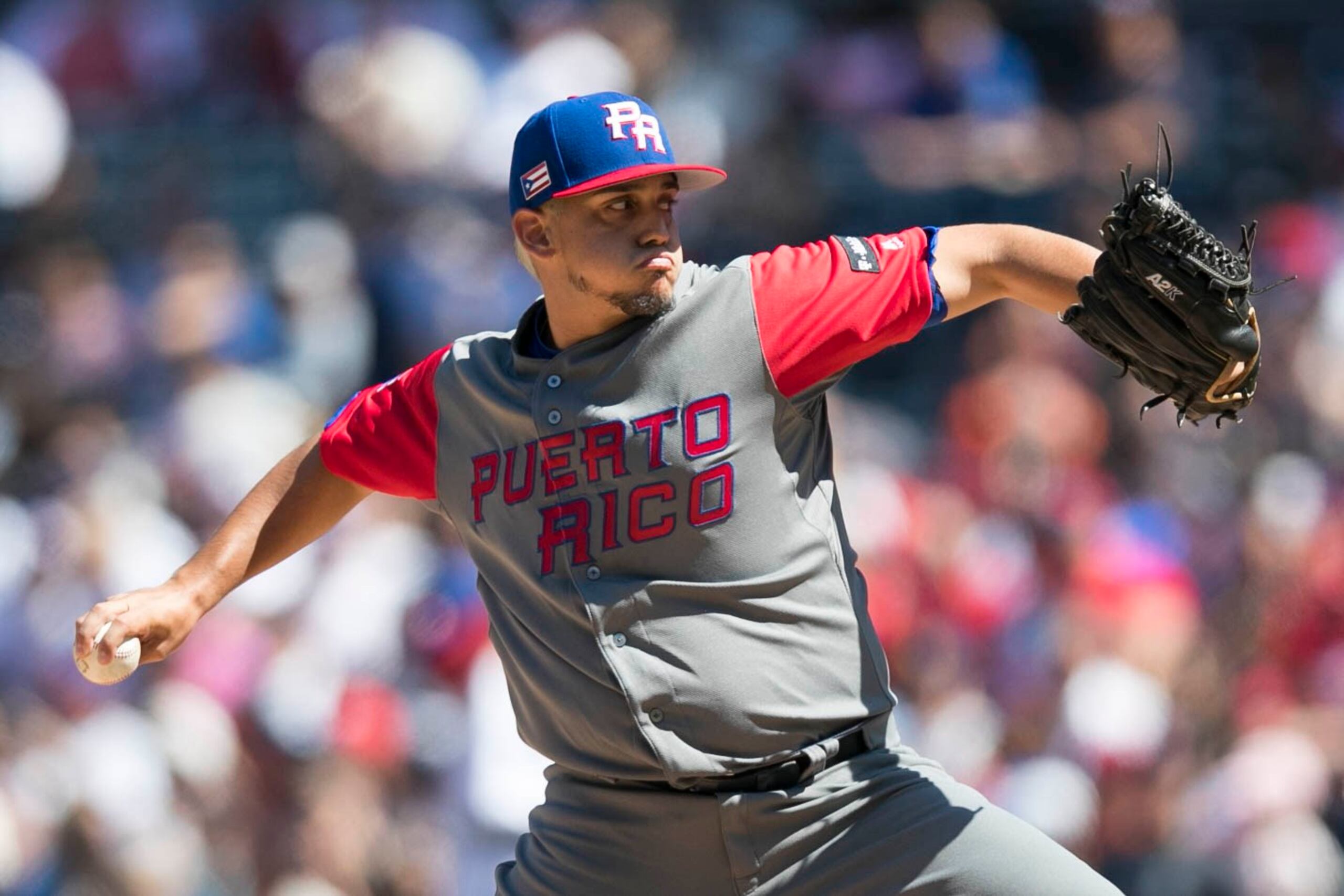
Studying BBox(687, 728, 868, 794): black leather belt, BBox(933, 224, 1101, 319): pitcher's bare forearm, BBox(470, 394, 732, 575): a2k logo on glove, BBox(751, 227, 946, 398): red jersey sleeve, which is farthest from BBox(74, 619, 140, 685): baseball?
BBox(933, 224, 1101, 319): pitcher's bare forearm

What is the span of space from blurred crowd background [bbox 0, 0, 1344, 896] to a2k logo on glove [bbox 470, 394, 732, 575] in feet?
9.41

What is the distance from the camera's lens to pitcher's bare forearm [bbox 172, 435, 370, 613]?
3.32 metres

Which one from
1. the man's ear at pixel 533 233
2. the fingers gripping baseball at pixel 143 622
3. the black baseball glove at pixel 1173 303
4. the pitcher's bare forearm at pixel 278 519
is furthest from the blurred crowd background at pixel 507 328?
the black baseball glove at pixel 1173 303

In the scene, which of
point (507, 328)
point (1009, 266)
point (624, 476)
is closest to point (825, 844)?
point (624, 476)

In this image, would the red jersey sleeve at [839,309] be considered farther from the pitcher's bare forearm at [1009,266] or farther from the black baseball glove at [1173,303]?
the black baseball glove at [1173,303]

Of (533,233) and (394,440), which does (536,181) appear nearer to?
(533,233)

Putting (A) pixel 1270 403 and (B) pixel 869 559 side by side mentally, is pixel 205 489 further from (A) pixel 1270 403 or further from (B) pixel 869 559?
(A) pixel 1270 403

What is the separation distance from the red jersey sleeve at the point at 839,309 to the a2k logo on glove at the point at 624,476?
138 mm

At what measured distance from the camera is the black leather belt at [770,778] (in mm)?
3004

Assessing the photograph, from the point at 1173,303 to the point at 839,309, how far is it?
547mm

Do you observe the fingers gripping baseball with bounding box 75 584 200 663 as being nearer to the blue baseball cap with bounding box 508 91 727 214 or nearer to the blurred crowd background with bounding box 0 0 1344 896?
the blue baseball cap with bounding box 508 91 727 214

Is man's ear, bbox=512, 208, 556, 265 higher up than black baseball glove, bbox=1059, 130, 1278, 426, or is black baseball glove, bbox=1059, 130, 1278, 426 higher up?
man's ear, bbox=512, 208, 556, 265

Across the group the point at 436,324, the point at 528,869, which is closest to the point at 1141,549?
the point at 436,324

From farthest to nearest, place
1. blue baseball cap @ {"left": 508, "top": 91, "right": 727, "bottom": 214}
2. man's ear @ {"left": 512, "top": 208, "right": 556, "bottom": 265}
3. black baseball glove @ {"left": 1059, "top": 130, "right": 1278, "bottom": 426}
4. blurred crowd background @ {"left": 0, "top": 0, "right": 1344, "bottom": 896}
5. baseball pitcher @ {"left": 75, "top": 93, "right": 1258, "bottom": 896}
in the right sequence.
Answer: blurred crowd background @ {"left": 0, "top": 0, "right": 1344, "bottom": 896}
man's ear @ {"left": 512, "top": 208, "right": 556, "bottom": 265}
blue baseball cap @ {"left": 508, "top": 91, "right": 727, "bottom": 214}
baseball pitcher @ {"left": 75, "top": 93, "right": 1258, "bottom": 896}
black baseball glove @ {"left": 1059, "top": 130, "right": 1278, "bottom": 426}
